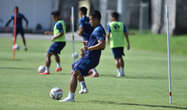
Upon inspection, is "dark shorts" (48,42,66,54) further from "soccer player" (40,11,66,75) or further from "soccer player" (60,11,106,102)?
"soccer player" (60,11,106,102)

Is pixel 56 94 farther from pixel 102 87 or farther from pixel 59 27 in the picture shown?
pixel 59 27

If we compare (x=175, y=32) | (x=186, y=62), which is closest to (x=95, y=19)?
(x=186, y=62)

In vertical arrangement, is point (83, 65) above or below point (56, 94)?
above

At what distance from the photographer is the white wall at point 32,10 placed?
172 ft

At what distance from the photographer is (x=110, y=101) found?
12.3 m

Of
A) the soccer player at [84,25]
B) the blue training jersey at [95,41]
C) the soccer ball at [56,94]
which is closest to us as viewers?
the soccer ball at [56,94]

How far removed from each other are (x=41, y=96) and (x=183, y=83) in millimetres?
5396

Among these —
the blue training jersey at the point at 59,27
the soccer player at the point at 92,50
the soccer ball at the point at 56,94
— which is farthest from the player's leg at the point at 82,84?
the blue training jersey at the point at 59,27

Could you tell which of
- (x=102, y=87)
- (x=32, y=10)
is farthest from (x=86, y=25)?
(x=32, y=10)

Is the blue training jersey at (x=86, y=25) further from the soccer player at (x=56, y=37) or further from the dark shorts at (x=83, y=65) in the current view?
the dark shorts at (x=83, y=65)

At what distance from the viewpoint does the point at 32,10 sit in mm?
53156

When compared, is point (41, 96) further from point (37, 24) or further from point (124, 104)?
point (37, 24)

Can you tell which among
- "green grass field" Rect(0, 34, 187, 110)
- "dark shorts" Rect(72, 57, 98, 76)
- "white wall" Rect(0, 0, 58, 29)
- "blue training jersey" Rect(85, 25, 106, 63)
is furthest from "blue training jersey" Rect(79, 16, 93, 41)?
"white wall" Rect(0, 0, 58, 29)

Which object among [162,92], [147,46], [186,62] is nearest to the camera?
[162,92]
